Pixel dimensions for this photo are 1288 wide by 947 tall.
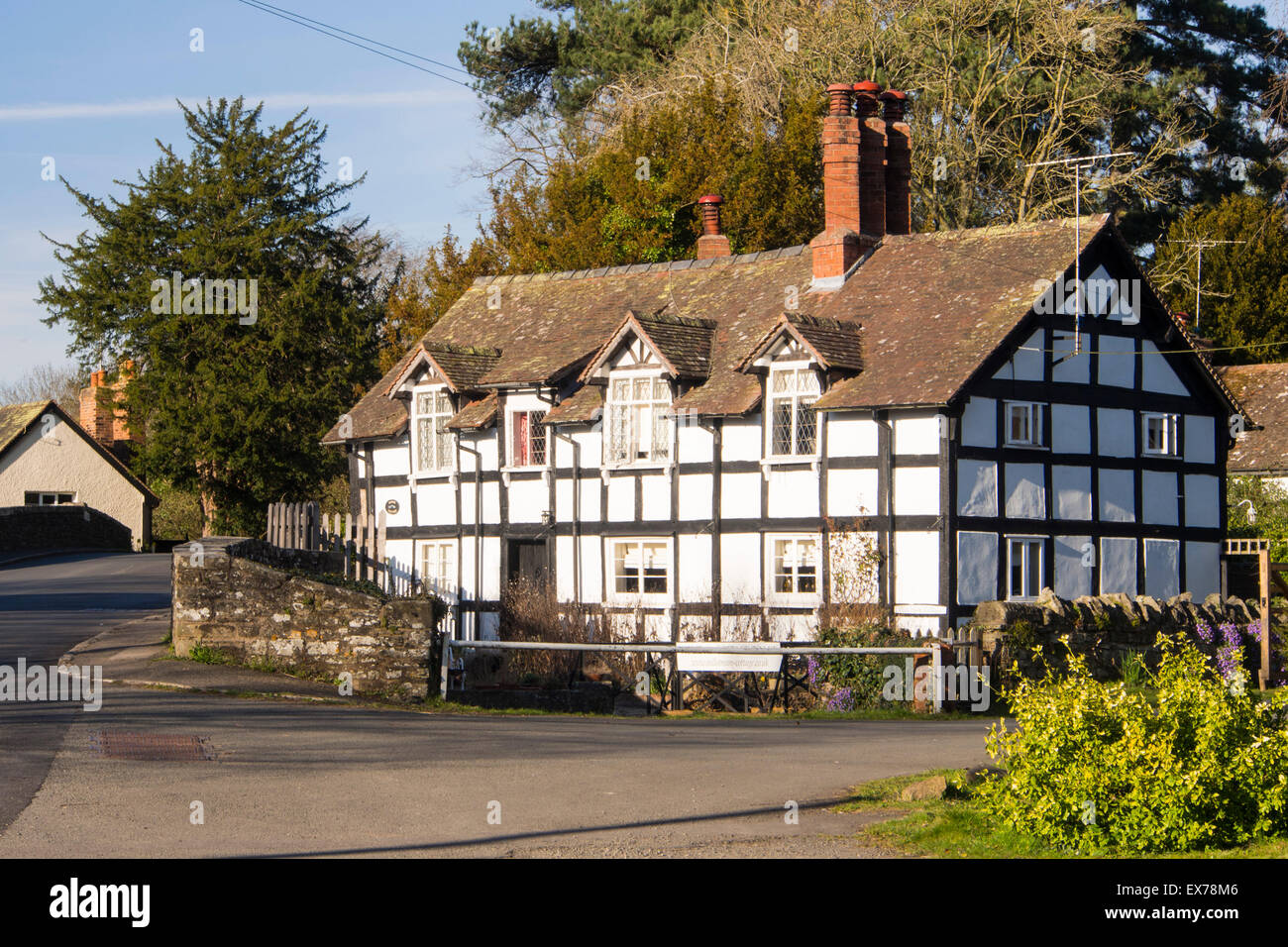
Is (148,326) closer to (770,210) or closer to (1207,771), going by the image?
(770,210)

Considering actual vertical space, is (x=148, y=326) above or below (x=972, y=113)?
below

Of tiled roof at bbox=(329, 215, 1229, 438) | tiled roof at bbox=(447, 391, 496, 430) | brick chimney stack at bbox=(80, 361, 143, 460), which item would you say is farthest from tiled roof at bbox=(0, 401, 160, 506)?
tiled roof at bbox=(447, 391, 496, 430)

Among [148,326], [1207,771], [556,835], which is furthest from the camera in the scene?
[148,326]

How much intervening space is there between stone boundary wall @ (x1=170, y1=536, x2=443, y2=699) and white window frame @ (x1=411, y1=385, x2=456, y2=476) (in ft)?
37.6

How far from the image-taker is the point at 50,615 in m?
27.3

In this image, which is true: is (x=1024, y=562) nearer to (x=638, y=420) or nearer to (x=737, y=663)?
(x=737, y=663)

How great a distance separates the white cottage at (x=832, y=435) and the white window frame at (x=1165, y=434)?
0.06 m

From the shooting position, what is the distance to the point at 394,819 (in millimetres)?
10656

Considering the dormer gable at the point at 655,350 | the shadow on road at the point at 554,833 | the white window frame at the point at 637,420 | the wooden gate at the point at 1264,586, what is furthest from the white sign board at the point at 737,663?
the shadow on road at the point at 554,833

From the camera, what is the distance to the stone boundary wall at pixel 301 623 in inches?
762

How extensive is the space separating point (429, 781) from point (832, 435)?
15.0 metres

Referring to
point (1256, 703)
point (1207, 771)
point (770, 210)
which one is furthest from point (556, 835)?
point (770, 210)

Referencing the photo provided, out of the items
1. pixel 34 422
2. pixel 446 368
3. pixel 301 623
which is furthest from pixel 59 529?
pixel 301 623

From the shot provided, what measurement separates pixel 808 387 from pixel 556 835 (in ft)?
56.9
